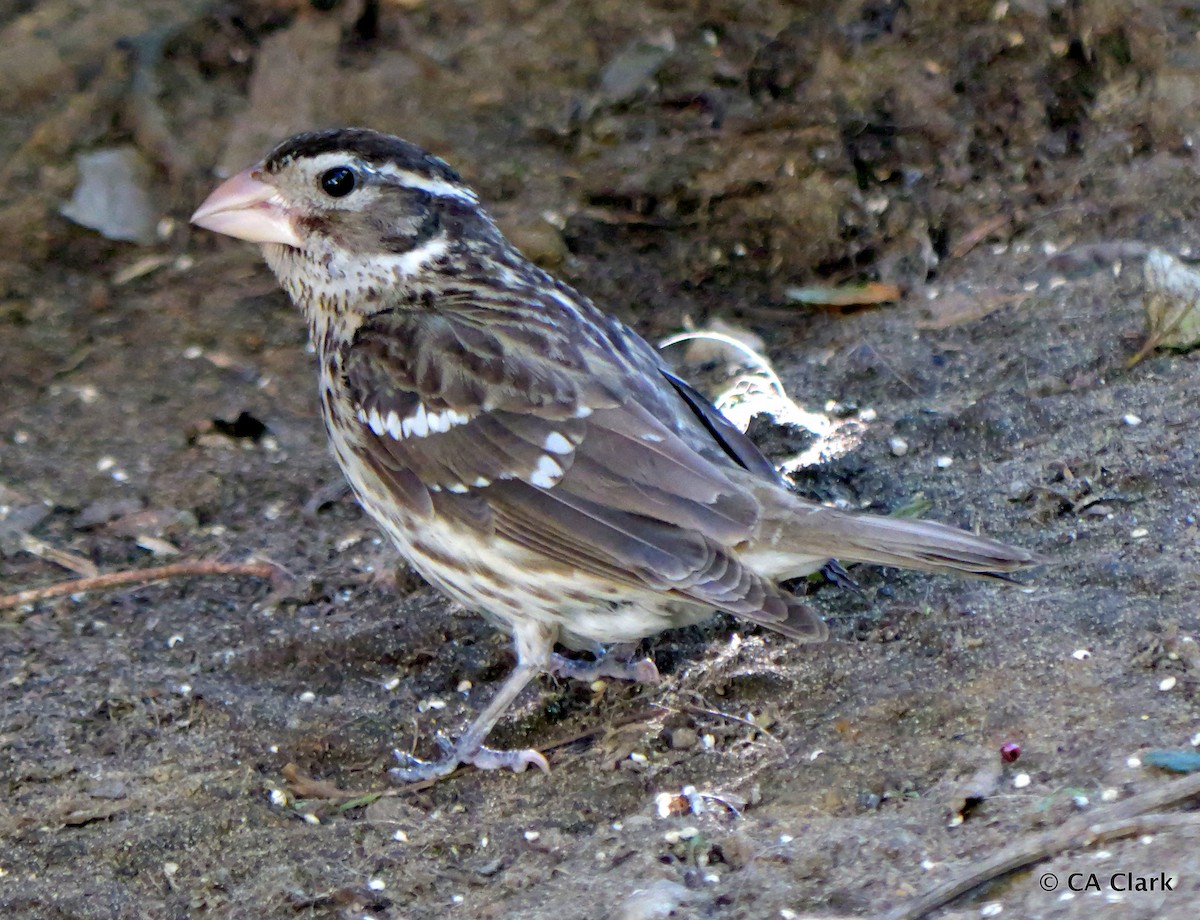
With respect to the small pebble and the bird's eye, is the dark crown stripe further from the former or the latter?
the small pebble

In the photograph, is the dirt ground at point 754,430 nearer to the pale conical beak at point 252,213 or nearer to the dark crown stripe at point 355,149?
the pale conical beak at point 252,213

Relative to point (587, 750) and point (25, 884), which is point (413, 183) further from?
point (25, 884)

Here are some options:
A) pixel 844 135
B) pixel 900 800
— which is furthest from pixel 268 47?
pixel 900 800

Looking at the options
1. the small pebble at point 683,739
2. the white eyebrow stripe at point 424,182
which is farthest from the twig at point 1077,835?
the white eyebrow stripe at point 424,182

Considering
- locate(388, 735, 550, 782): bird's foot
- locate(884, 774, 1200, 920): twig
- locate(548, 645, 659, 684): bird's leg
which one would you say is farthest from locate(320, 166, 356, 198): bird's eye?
locate(884, 774, 1200, 920): twig

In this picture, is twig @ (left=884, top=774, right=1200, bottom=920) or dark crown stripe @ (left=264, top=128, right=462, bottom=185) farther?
dark crown stripe @ (left=264, top=128, right=462, bottom=185)

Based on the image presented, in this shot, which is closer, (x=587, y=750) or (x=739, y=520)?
(x=739, y=520)
